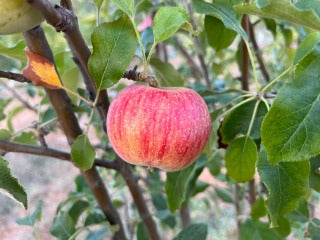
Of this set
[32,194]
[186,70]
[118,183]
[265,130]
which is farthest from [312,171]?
[32,194]

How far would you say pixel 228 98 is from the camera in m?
0.86

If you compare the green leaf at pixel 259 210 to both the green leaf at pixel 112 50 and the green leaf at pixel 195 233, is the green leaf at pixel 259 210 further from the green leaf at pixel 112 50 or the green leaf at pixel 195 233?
the green leaf at pixel 112 50

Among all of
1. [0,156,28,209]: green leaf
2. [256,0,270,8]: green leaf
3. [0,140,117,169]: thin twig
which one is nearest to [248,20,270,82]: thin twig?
[0,140,117,169]: thin twig

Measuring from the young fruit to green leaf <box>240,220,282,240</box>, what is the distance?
66cm

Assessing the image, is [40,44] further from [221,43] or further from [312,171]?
[312,171]

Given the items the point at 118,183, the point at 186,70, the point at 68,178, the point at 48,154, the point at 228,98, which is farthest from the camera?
the point at 68,178

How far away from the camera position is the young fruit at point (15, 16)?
1.67 feet

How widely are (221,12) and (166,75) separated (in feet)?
0.77

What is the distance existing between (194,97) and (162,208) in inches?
29.3

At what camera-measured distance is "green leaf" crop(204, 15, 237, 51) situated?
31.5 inches

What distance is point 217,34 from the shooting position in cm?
81

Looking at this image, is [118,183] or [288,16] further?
[118,183]

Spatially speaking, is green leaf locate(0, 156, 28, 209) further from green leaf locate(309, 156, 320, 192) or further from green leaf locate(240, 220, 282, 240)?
green leaf locate(240, 220, 282, 240)

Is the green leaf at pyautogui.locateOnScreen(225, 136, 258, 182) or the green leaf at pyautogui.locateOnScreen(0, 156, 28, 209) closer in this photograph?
the green leaf at pyautogui.locateOnScreen(0, 156, 28, 209)
